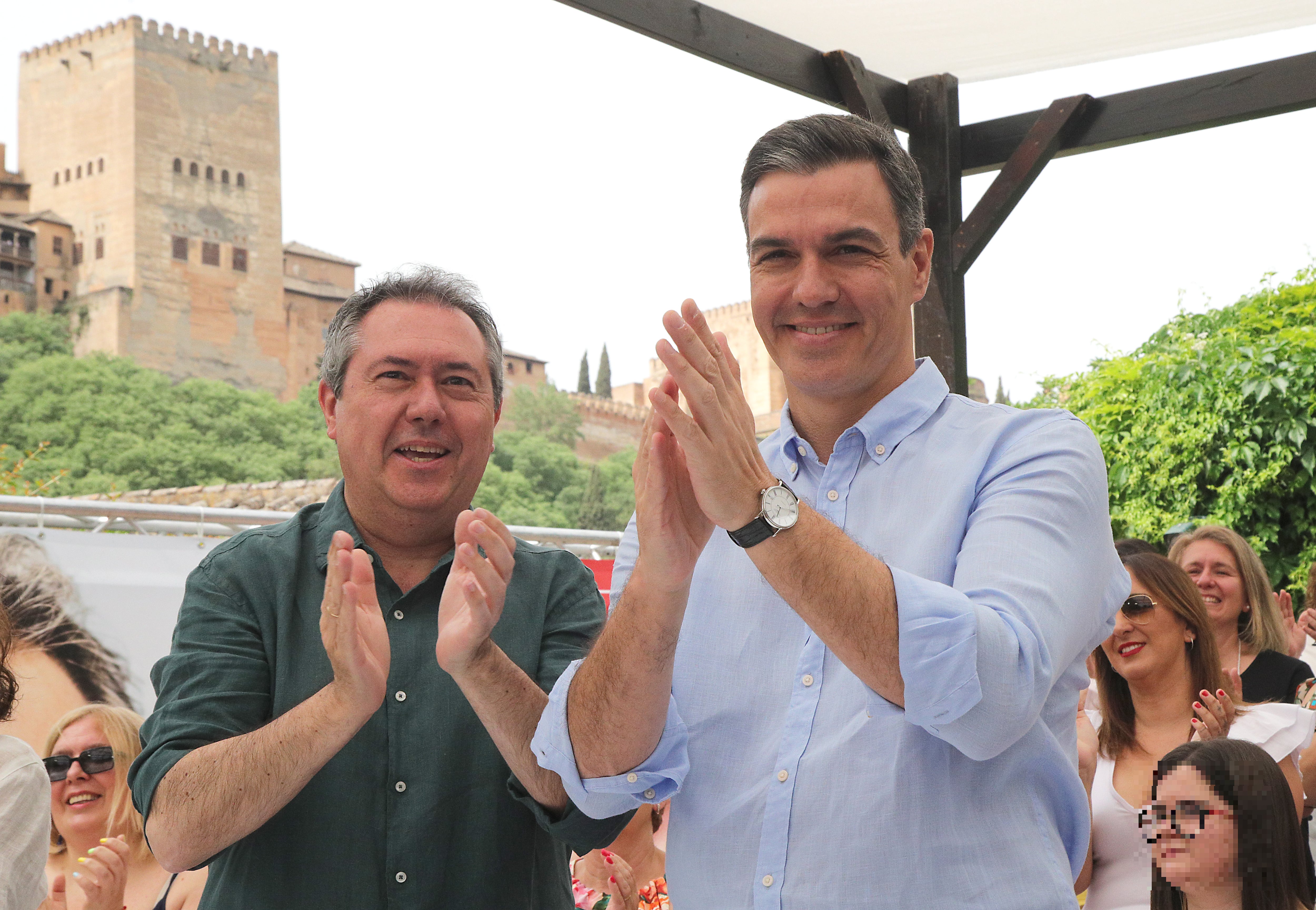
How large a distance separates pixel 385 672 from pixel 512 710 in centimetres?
18

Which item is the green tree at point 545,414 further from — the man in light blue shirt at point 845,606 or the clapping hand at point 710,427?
the clapping hand at point 710,427

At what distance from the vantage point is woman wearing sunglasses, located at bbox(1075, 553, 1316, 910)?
293 cm

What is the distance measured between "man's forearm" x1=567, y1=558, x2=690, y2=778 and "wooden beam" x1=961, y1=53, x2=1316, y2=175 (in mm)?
3140

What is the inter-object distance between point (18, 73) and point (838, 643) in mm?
75238

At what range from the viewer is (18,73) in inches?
2576

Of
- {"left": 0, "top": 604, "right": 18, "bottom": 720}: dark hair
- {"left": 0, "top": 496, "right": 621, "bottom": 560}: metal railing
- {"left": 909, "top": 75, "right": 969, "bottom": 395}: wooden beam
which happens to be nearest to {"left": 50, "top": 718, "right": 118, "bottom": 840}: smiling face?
{"left": 0, "top": 496, "right": 621, "bottom": 560}: metal railing

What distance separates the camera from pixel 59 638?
13.1 feet

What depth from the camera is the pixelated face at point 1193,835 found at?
2.25 meters

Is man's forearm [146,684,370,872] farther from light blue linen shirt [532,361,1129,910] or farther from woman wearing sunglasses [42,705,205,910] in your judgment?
woman wearing sunglasses [42,705,205,910]

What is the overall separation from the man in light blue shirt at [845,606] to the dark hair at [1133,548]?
207 cm

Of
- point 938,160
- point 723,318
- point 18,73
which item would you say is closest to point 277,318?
point 18,73

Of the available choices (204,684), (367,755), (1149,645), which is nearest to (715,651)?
(367,755)

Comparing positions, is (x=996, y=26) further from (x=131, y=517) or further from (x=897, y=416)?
(x=131, y=517)

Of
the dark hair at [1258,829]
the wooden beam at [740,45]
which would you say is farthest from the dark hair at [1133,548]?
the wooden beam at [740,45]
